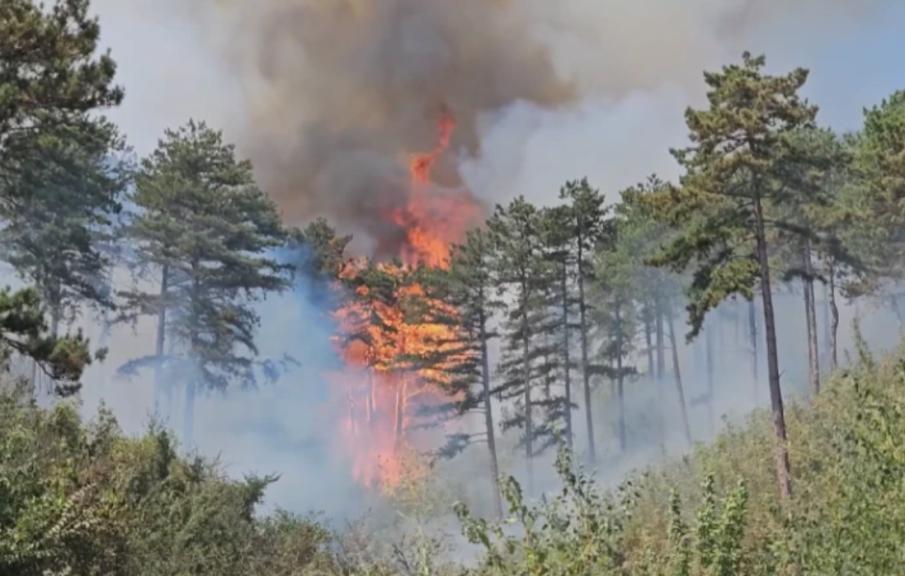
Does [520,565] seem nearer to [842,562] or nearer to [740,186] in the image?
[842,562]

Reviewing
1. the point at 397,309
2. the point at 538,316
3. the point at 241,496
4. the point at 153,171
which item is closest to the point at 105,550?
the point at 241,496

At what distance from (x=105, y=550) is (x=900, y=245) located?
105 ft

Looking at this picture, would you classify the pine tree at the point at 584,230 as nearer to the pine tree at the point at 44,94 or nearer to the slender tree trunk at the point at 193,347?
the slender tree trunk at the point at 193,347

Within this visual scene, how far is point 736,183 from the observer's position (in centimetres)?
2017

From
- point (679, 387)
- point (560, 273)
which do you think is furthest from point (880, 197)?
point (679, 387)

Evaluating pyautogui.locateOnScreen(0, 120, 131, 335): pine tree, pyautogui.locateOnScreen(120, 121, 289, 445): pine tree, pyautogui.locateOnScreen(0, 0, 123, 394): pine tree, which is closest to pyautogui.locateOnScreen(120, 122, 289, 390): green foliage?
pyautogui.locateOnScreen(120, 121, 289, 445): pine tree

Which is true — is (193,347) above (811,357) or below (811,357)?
above

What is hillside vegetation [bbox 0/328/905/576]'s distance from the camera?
5.08 metres

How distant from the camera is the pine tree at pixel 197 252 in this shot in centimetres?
3319

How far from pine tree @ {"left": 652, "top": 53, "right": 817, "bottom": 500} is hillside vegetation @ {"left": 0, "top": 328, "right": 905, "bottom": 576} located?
6.09 meters

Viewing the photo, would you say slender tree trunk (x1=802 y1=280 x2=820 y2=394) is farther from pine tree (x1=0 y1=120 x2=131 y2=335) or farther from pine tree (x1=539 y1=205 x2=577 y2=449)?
pine tree (x1=0 y1=120 x2=131 y2=335)

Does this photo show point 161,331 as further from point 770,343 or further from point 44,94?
point 770,343

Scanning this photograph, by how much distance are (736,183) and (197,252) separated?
2320cm

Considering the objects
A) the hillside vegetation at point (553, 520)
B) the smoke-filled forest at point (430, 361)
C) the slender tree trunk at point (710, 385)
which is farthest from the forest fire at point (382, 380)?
the hillside vegetation at point (553, 520)
